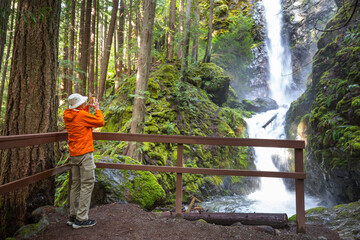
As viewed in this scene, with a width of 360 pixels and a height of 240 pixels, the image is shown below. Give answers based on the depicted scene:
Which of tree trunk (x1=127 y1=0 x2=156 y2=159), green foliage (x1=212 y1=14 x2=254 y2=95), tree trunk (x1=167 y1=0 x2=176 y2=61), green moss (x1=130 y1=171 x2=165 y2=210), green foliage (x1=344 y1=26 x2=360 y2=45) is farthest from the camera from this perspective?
green foliage (x1=212 y1=14 x2=254 y2=95)

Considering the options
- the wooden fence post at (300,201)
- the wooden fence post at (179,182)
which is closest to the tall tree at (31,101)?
the wooden fence post at (179,182)

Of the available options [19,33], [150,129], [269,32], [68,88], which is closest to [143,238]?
[19,33]

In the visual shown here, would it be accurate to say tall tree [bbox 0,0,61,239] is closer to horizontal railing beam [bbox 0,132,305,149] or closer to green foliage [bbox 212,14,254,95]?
horizontal railing beam [bbox 0,132,305,149]

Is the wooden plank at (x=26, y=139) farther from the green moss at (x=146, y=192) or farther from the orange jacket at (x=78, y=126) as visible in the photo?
the green moss at (x=146, y=192)

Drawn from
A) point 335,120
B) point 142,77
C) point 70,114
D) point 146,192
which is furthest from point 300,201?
point 335,120

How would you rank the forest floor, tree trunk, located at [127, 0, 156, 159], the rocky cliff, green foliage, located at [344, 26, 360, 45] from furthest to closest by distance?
1. the rocky cliff
2. tree trunk, located at [127, 0, 156, 159]
3. green foliage, located at [344, 26, 360, 45]
4. the forest floor

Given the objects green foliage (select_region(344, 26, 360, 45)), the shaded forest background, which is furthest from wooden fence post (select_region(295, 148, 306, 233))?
green foliage (select_region(344, 26, 360, 45))

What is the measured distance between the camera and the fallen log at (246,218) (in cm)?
417

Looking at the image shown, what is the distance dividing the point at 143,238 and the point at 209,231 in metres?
0.99

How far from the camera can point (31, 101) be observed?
407cm

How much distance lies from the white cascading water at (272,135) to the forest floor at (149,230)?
3342 millimetres

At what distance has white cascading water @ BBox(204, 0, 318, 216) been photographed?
1032cm

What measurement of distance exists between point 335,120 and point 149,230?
31.9 feet

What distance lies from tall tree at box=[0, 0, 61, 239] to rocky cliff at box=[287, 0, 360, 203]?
7469mm
